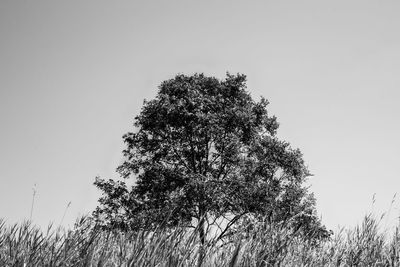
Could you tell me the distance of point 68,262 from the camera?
2.79 m

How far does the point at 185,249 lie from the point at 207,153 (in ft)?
63.1

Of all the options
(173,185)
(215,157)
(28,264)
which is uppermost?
(215,157)

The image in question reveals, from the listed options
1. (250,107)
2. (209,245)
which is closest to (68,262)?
(209,245)

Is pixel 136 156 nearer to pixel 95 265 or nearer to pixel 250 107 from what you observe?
pixel 250 107

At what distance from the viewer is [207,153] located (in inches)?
864

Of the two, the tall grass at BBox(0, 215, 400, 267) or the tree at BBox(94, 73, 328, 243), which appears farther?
the tree at BBox(94, 73, 328, 243)

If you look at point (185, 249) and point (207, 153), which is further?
point (207, 153)

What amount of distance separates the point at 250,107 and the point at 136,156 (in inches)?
307

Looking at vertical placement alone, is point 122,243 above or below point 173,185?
below

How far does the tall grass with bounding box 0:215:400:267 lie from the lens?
265cm

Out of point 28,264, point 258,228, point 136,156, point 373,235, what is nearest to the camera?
point 28,264

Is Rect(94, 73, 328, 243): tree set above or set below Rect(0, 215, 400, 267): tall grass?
above

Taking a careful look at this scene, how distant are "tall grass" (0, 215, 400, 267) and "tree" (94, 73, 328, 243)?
14.5m

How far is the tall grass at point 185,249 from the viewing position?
2.65 meters
